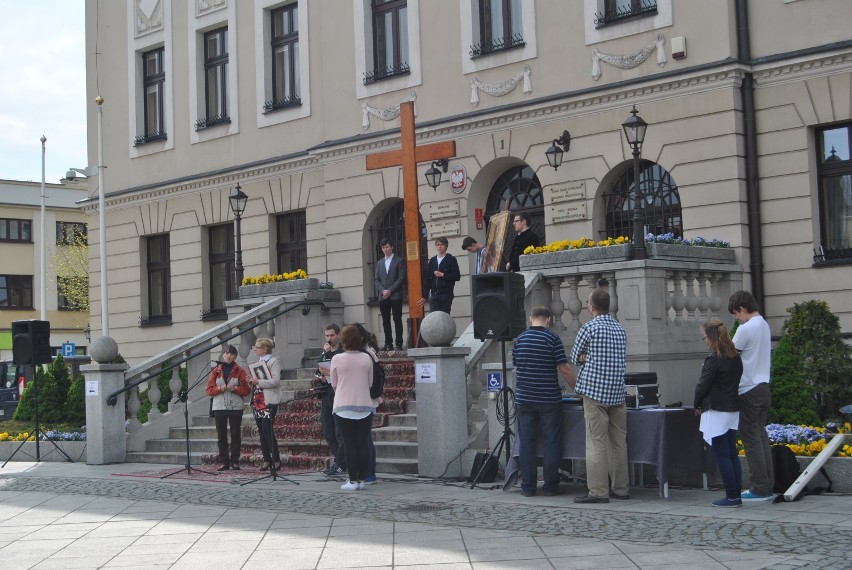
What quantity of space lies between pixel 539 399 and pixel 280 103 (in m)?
13.8

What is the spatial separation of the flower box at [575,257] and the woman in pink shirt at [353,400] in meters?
3.29

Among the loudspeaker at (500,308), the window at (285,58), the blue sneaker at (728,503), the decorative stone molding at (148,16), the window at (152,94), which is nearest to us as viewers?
the blue sneaker at (728,503)

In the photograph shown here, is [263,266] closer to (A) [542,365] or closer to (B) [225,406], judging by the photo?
(B) [225,406]

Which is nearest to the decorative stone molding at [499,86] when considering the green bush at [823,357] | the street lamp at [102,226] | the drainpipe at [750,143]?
the drainpipe at [750,143]

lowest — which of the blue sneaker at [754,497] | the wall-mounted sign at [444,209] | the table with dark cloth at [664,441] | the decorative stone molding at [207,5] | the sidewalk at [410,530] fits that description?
the sidewalk at [410,530]

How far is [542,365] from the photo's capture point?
12.5m

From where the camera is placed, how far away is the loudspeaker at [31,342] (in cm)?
2031

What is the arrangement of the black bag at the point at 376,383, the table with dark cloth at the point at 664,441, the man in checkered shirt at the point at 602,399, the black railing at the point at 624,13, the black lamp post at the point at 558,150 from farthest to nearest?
the black lamp post at the point at 558,150 < the black railing at the point at 624,13 < the black bag at the point at 376,383 < the table with dark cloth at the point at 664,441 < the man in checkered shirt at the point at 602,399

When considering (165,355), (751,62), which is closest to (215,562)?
(165,355)

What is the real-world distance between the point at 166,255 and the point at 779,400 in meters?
17.0

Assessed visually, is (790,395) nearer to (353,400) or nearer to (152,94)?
(353,400)

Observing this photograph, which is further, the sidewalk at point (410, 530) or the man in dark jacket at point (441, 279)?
the man in dark jacket at point (441, 279)

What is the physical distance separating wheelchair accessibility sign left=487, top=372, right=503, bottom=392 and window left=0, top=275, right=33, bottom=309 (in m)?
50.1

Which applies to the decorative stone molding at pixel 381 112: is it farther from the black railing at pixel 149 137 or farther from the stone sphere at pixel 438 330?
the stone sphere at pixel 438 330
